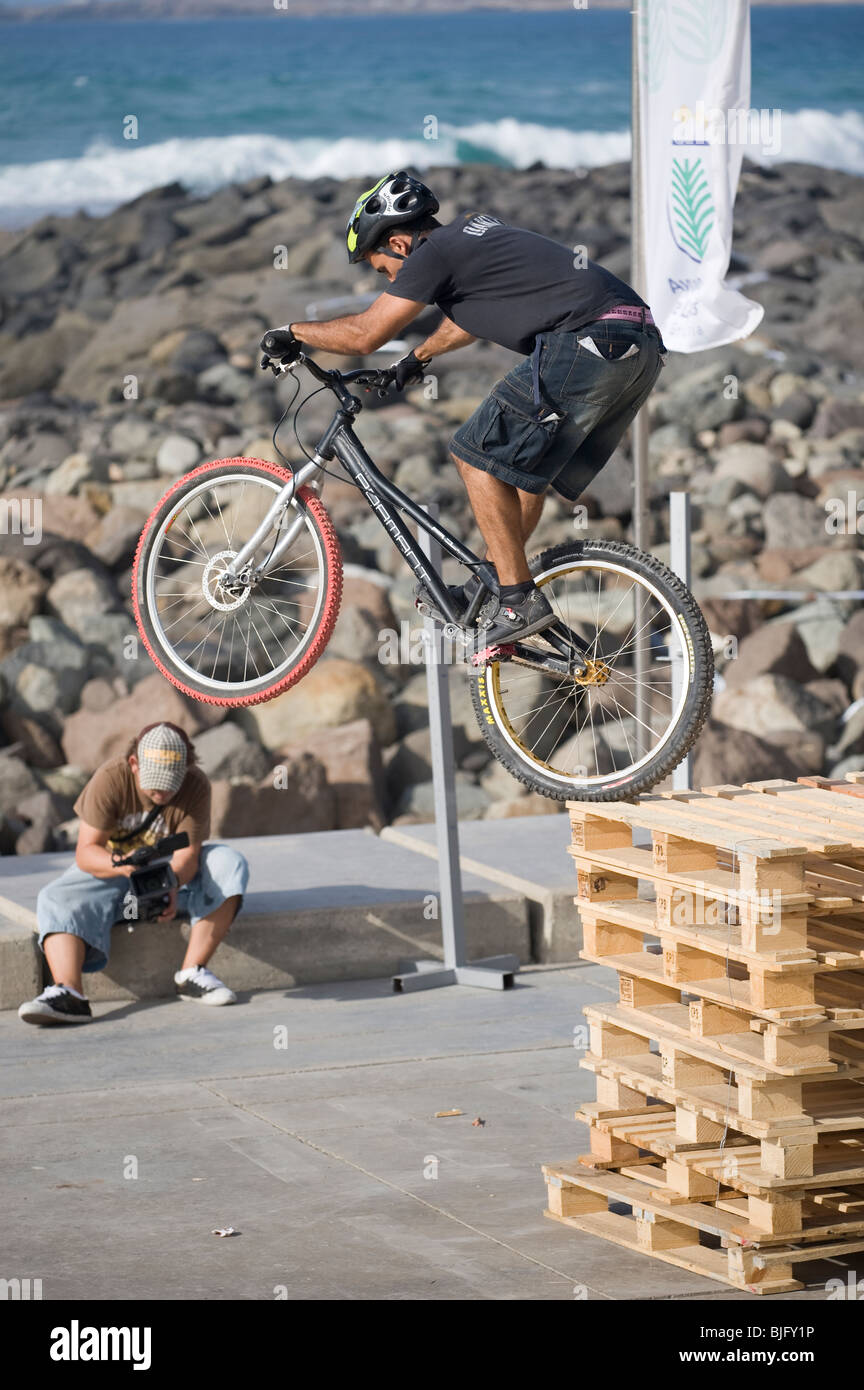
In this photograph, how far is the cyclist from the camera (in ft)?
17.8

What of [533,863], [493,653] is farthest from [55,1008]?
[493,653]

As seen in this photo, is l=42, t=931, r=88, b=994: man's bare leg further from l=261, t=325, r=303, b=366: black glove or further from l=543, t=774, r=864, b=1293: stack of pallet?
l=261, t=325, r=303, b=366: black glove

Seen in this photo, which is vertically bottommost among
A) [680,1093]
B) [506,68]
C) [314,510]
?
[680,1093]

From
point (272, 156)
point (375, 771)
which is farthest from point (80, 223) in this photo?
point (375, 771)

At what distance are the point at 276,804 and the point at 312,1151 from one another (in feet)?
21.1

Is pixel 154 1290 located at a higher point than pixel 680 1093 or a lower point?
lower

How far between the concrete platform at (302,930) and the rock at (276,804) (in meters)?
2.58

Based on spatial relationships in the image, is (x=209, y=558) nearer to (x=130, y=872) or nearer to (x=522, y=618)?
(x=522, y=618)

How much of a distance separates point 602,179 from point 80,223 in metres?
12.5

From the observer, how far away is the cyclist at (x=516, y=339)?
541 cm

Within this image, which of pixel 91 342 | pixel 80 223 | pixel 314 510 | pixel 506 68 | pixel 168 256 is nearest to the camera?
pixel 314 510

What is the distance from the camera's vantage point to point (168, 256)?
135 feet

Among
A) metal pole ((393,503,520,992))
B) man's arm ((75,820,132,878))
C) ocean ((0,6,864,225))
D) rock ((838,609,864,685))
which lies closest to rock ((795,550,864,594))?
rock ((838,609,864,685))

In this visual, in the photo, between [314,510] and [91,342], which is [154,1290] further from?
[91,342]
